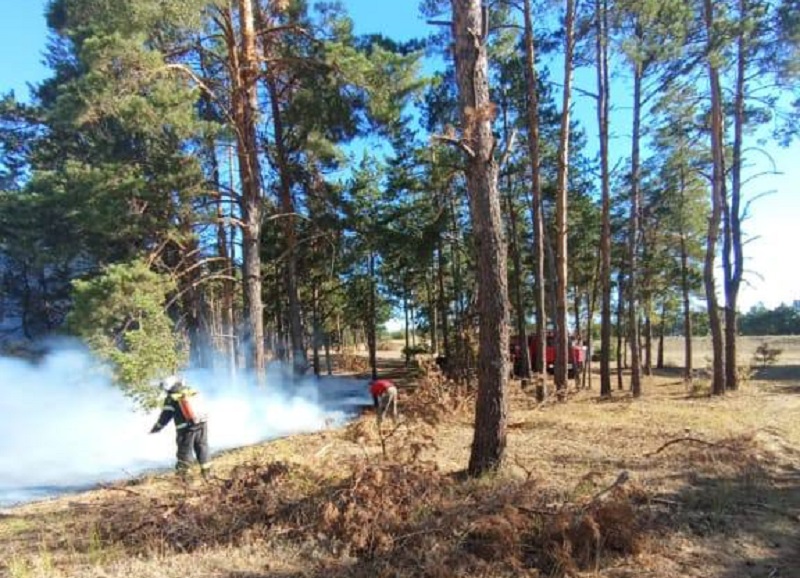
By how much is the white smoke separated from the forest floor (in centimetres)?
304

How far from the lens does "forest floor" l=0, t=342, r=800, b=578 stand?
4.99 meters

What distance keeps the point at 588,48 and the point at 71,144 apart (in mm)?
16997

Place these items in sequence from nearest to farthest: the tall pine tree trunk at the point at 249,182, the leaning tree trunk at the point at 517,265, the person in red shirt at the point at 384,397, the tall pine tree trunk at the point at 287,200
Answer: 1. the person in red shirt at the point at 384,397
2. the tall pine tree trunk at the point at 249,182
3. the tall pine tree trunk at the point at 287,200
4. the leaning tree trunk at the point at 517,265

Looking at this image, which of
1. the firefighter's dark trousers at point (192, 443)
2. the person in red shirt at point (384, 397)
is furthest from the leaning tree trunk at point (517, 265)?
the firefighter's dark trousers at point (192, 443)

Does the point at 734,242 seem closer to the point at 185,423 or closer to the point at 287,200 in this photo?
the point at 287,200

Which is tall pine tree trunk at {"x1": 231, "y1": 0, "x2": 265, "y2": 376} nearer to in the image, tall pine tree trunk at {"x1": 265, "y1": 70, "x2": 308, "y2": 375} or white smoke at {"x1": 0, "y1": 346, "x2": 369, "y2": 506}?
tall pine tree trunk at {"x1": 265, "y1": 70, "x2": 308, "y2": 375}

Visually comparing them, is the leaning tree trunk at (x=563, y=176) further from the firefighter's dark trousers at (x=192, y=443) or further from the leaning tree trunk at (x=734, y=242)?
the firefighter's dark trousers at (x=192, y=443)

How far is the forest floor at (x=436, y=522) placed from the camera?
499 cm

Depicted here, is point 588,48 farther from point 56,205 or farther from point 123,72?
point 56,205

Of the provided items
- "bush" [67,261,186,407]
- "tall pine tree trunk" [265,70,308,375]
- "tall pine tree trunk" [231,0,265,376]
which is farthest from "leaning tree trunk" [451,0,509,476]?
"tall pine tree trunk" [265,70,308,375]

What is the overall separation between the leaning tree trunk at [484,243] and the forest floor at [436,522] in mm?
535

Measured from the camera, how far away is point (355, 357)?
4297cm

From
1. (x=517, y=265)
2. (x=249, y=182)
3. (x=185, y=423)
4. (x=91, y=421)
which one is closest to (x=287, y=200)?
(x=249, y=182)

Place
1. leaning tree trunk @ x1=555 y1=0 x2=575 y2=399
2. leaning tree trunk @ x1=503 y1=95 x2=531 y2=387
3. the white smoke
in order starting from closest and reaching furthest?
the white smoke
leaning tree trunk @ x1=555 y1=0 x2=575 y2=399
leaning tree trunk @ x1=503 y1=95 x2=531 y2=387
